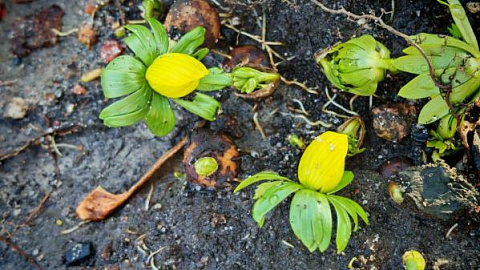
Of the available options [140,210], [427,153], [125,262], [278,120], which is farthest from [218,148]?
[427,153]

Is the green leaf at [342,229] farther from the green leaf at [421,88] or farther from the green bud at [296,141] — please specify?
the green leaf at [421,88]

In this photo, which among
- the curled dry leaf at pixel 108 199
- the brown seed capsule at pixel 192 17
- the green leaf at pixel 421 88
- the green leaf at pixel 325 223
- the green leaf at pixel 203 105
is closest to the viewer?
the green leaf at pixel 325 223

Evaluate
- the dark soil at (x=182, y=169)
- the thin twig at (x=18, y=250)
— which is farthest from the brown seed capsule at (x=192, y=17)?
the thin twig at (x=18, y=250)

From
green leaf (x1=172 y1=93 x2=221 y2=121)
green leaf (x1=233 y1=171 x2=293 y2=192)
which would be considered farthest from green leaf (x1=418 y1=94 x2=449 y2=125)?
green leaf (x1=172 y1=93 x2=221 y2=121)

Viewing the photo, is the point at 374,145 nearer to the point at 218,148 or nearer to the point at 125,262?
the point at 218,148

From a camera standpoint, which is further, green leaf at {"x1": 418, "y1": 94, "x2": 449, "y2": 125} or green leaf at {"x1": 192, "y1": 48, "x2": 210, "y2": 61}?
green leaf at {"x1": 192, "y1": 48, "x2": 210, "y2": 61}

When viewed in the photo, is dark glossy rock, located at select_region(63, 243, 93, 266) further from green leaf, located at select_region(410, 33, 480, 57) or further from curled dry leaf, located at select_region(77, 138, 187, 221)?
green leaf, located at select_region(410, 33, 480, 57)
